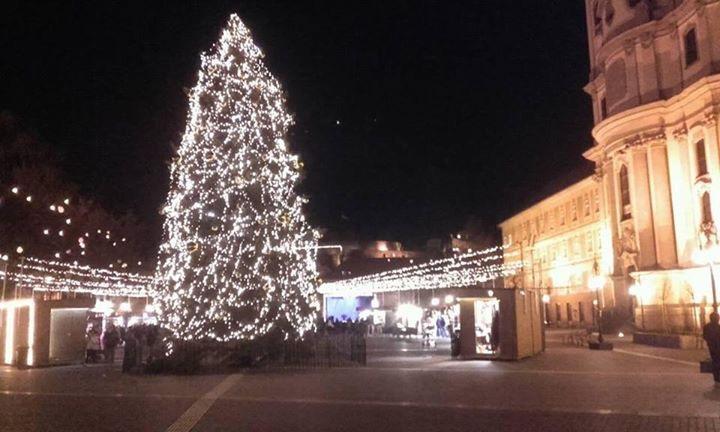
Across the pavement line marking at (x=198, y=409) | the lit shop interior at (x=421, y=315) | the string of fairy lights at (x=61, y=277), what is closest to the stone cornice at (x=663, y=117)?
the lit shop interior at (x=421, y=315)

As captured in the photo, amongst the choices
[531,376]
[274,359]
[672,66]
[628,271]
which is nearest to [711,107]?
[672,66]

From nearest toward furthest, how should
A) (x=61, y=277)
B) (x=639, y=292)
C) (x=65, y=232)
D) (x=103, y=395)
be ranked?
1. (x=103, y=395)
2. (x=61, y=277)
3. (x=639, y=292)
4. (x=65, y=232)

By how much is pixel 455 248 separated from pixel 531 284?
105 ft

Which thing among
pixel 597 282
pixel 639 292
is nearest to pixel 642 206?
pixel 639 292

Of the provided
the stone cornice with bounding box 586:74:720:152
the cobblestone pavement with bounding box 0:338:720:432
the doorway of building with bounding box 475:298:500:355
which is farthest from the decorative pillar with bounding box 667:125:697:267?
the cobblestone pavement with bounding box 0:338:720:432

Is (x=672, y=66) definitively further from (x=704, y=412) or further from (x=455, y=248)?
(x=455, y=248)

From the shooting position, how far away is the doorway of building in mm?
28484

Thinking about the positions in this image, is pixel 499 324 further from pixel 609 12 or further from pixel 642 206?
pixel 609 12

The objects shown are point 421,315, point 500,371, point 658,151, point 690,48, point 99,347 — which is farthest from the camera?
point 421,315

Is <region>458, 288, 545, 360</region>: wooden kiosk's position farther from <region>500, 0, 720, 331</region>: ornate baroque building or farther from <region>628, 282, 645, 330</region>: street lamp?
<region>628, 282, 645, 330</region>: street lamp

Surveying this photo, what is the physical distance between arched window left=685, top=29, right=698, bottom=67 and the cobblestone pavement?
26935 millimetres

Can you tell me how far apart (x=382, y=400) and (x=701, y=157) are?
35.6m

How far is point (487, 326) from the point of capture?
30531 millimetres

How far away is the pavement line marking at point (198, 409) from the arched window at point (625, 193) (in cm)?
3641
